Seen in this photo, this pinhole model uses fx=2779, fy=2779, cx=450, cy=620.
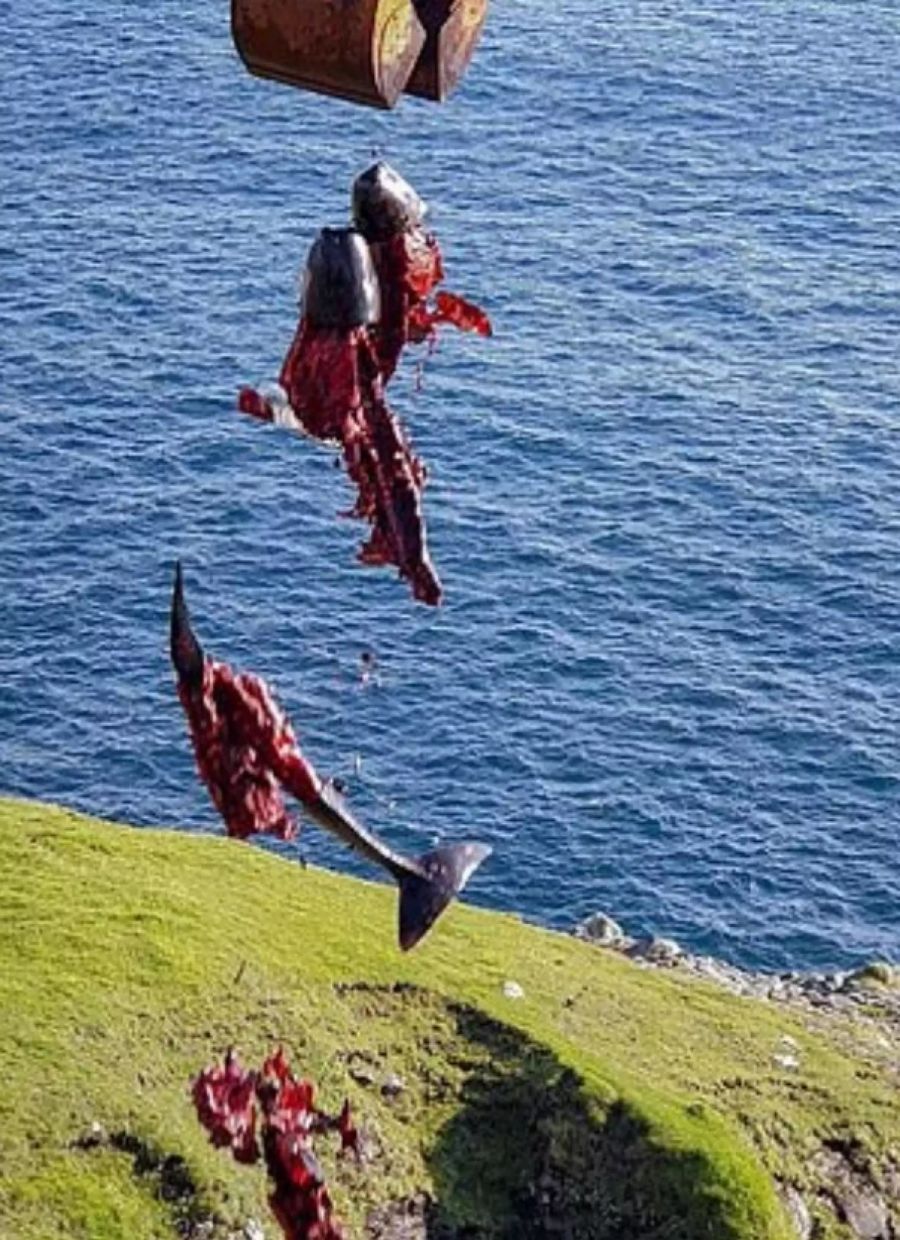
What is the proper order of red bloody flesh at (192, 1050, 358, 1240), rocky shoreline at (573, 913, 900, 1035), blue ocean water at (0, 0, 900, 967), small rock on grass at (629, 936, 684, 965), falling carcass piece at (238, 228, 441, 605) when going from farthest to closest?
blue ocean water at (0, 0, 900, 967) → small rock on grass at (629, 936, 684, 965) → rocky shoreline at (573, 913, 900, 1035) → red bloody flesh at (192, 1050, 358, 1240) → falling carcass piece at (238, 228, 441, 605)

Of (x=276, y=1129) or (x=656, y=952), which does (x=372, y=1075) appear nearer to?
(x=656, y=952)

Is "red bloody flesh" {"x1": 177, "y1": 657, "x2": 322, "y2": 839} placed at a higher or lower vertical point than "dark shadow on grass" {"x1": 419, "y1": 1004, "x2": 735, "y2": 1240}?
higher

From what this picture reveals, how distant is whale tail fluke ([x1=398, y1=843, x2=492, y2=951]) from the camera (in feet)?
27.3

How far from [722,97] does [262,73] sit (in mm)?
94661

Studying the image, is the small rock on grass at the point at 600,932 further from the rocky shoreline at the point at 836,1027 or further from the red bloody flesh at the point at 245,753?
the red bloody flesh at the point at 245,753

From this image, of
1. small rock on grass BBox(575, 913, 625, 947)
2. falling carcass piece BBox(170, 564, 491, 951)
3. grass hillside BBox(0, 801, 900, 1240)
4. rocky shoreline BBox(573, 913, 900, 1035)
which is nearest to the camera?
falling carcass piece BBox(170, 564, 491, 951)

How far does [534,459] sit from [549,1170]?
50581 millimetres

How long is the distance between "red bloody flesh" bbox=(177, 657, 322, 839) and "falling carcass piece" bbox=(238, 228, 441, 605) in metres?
0.59

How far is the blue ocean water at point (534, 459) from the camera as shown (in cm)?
6338

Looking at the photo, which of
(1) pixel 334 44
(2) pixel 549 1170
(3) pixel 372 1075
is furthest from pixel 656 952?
(1) pixel 334 44

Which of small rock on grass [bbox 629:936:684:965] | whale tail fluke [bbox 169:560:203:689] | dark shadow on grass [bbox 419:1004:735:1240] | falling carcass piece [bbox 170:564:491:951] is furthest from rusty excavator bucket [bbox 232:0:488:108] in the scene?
small rock on grass [bbox 629:936:684:965]

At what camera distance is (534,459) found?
76312mm

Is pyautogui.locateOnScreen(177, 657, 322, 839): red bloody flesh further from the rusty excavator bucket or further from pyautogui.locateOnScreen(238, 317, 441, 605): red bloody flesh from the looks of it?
the rusty excavator bucket

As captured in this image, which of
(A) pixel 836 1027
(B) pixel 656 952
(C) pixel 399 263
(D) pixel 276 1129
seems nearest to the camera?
(C) pixel 399 263
